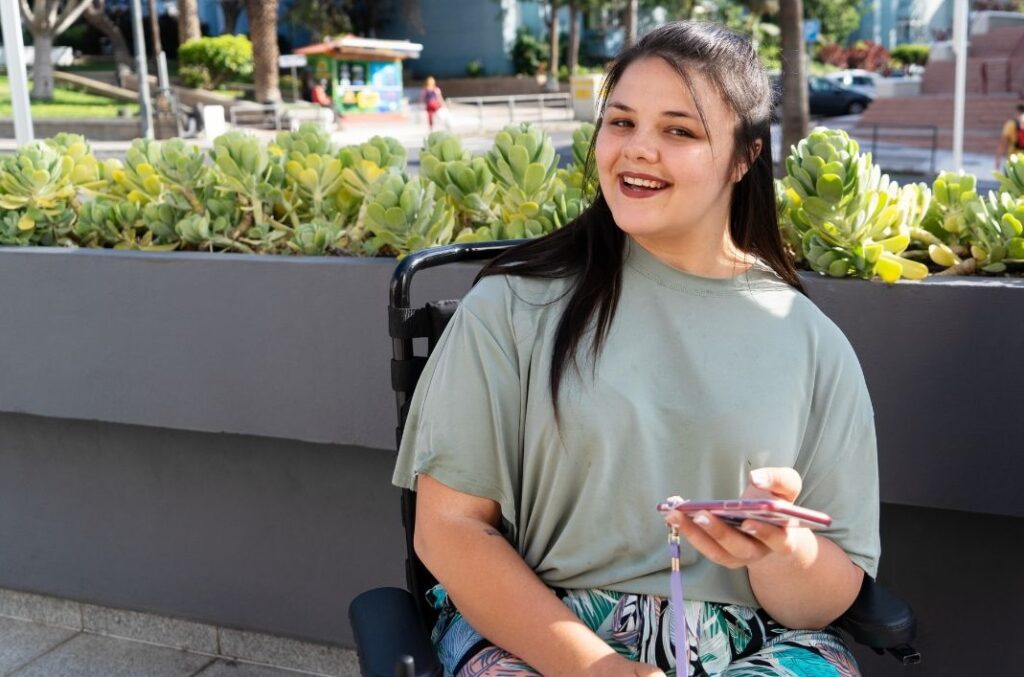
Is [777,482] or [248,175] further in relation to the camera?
[248,175]

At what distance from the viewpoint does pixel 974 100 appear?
2433 cm

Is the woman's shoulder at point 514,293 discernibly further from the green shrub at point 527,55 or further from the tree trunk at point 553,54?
the green shrub at point 527,55

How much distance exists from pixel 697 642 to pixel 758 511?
0.47 metres

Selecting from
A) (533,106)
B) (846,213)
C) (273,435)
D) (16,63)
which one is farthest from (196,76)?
(846,213)

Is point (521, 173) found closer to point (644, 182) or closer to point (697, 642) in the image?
point (644, 182)

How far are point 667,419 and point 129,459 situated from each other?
1980mm

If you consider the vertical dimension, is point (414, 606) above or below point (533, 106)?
below

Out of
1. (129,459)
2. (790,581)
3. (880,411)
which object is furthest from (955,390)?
(129,459)

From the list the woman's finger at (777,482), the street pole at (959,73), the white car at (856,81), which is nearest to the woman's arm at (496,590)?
the woman's finger at (777,482)

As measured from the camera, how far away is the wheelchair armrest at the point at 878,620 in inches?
69.9

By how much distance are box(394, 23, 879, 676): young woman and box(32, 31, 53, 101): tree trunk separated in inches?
1272

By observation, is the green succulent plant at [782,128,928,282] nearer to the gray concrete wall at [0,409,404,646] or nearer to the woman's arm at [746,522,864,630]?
the woman's arm at [746,522,864,630]

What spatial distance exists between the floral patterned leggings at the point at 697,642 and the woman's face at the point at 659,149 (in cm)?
59

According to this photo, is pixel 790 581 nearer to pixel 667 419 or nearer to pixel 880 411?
pixel 667 419
